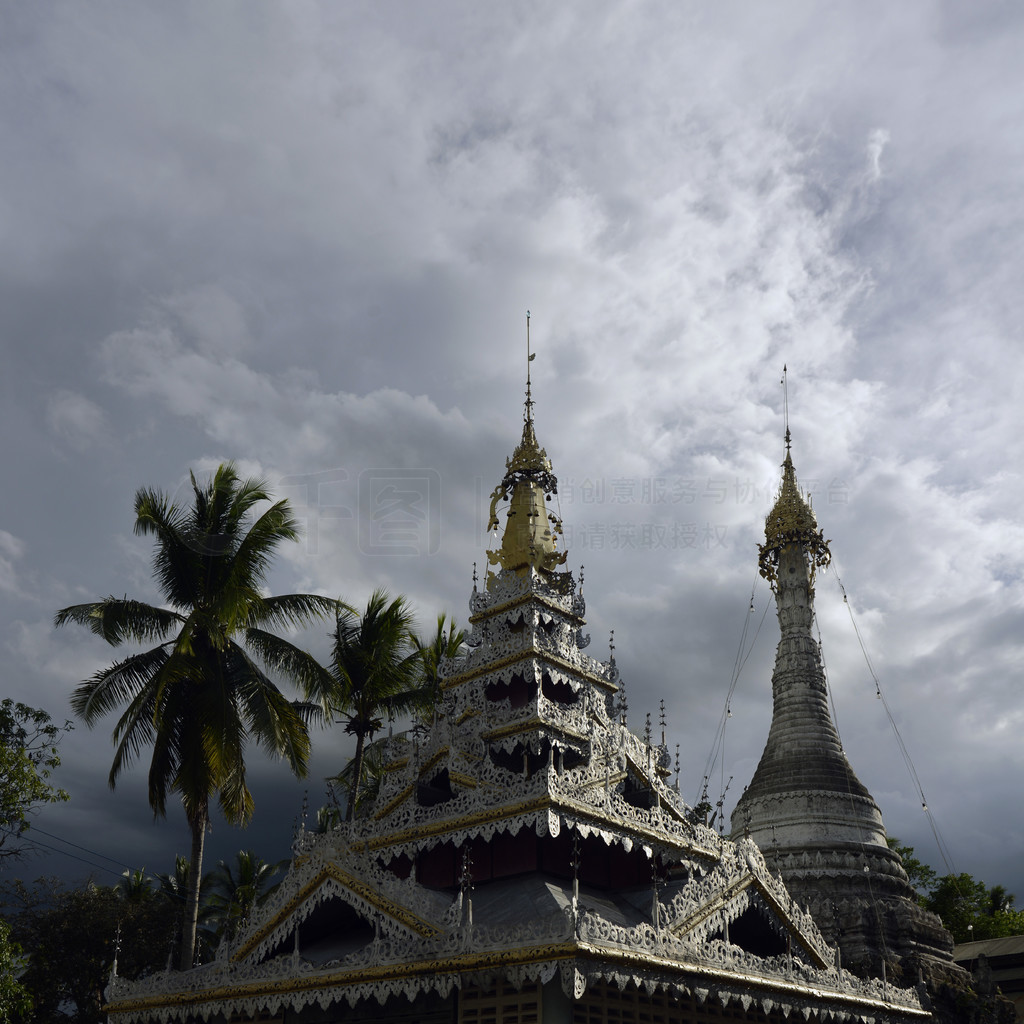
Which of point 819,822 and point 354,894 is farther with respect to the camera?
point 819,822

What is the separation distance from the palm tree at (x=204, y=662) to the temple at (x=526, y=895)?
435cm

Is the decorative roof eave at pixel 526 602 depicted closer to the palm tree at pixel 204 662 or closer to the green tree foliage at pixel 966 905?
the palm tree at pixel 204 662

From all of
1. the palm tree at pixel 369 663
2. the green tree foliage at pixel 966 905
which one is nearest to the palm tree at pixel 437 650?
the palm tree at pixel 369 663

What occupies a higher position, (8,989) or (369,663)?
(369,663)

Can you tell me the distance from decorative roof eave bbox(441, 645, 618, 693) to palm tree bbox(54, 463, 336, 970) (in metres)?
5.16

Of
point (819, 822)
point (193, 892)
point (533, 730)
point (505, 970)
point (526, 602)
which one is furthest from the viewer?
point (819, 822)

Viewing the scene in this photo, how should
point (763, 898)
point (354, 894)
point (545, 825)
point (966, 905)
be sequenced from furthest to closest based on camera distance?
point (966, 905) < point (763, 898) < point (545, 825) < point (354, 894)

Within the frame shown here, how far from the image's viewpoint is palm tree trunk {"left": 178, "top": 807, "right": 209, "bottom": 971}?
23281 mm

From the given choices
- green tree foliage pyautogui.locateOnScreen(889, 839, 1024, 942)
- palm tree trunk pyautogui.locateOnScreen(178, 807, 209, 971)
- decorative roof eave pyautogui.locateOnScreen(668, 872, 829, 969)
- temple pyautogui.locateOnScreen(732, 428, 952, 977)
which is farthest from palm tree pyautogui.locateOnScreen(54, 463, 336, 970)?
green tree foliage pyautogui.locateOnScreen(889, 839, 1024, 942)

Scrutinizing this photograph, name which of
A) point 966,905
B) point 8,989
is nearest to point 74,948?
point 8,989

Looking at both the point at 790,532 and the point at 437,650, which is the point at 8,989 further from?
the point at 790,532

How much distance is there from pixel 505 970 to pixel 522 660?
9403 mm

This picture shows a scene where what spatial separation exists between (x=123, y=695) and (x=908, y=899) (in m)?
30.5

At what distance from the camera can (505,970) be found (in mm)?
15703
